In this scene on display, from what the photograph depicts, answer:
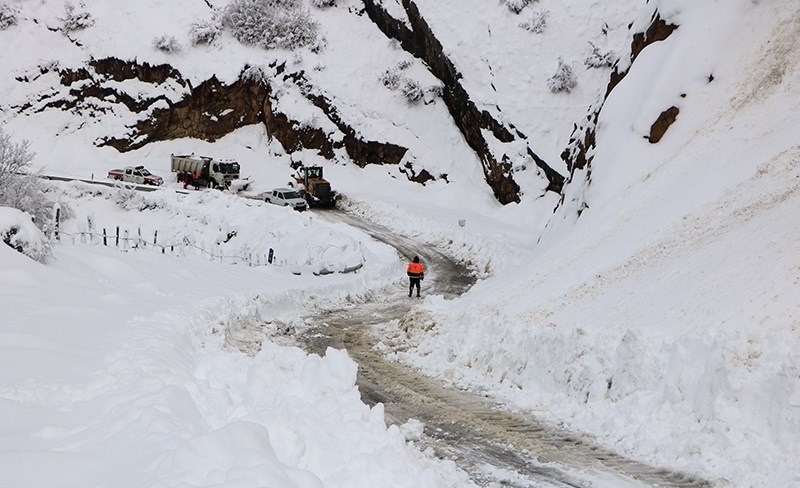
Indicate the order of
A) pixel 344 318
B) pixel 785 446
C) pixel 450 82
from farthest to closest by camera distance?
pixel 450 82, pixel 344 318, pixel 785 446

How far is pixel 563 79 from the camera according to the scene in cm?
3781

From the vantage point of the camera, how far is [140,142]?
156 ft

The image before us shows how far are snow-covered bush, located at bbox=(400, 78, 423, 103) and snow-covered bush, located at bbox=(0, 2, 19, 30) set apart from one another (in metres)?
33.0

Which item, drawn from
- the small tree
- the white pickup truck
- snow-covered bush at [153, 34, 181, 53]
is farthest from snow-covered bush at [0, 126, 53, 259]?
snow-covered bush at [153, 34, 181, 53]

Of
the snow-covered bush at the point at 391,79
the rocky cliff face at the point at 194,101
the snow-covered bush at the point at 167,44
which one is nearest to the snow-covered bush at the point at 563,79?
the rocky cliff face at the point at 194,101

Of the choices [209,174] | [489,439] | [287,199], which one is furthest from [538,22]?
[489,439]

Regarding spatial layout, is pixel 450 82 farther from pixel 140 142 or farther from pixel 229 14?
pixel 140 142

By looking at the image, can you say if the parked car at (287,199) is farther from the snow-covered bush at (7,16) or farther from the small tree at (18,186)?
the snow-covered bush at (7,16)

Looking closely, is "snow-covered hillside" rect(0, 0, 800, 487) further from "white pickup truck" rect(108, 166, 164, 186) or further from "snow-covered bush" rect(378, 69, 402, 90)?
"snow-covered bush" rect(378, 69, 402, 90)

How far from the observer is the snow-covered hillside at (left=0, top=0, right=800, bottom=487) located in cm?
630

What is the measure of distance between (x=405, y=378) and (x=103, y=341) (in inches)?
207

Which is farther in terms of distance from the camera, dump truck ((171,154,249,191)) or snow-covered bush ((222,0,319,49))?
snow-covered bush ((222,0,319,49))

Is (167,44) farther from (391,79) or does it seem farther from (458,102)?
(458,102)

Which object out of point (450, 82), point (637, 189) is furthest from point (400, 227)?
point (637, 189)
